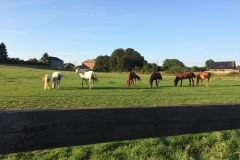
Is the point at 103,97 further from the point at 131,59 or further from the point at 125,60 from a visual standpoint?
the point at 131,59

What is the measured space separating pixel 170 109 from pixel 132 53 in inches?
4303

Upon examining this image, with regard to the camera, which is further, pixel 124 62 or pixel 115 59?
pixel 115 59

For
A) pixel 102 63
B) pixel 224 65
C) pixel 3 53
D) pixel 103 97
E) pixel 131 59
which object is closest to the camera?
pixel 103 97

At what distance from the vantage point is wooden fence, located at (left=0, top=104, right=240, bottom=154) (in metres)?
1.84

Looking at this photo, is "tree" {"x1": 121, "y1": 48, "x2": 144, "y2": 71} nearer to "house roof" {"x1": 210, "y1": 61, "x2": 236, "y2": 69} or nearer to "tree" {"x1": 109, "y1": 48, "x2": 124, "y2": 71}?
"tree" {"x1": 109, "y1": 48, "x2": 124, "y2": 71}

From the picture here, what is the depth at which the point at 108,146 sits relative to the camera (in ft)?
16.3

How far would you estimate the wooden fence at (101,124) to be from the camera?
1.84 metres

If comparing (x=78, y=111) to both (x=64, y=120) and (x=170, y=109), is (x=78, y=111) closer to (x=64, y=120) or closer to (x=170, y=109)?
(x=64, y=120)

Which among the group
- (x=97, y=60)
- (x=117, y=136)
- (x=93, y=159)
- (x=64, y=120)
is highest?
(x=97, y=60)

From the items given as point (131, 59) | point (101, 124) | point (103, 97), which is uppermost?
point (131, 59)

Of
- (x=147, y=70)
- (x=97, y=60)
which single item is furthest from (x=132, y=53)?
(x=147, y=70)

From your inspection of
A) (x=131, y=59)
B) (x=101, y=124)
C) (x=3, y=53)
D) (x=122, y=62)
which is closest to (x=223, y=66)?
(x=131, y=59)

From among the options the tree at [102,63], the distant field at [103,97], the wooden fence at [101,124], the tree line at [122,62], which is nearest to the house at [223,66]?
the tree line at [122,62]

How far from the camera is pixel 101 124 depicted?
7.07ft
